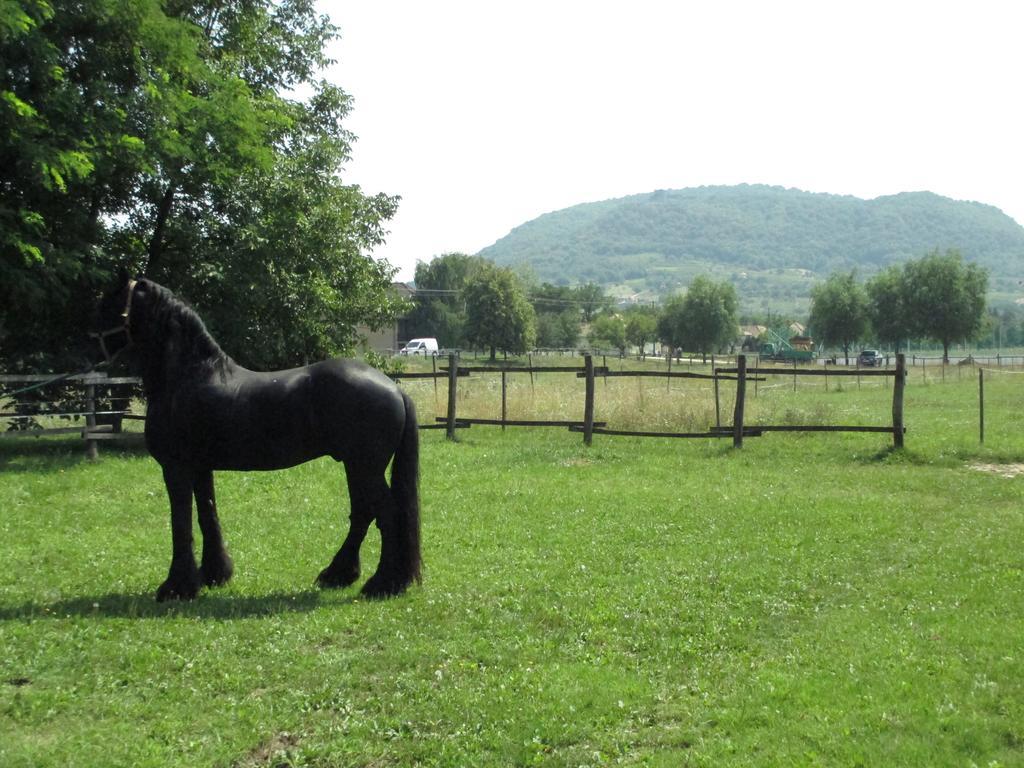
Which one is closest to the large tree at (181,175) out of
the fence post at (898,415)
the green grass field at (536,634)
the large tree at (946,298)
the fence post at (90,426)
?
the fence post at (90,426)

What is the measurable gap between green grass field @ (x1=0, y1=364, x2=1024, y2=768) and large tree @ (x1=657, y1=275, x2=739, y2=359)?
250ft

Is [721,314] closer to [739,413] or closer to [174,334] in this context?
[739,413]

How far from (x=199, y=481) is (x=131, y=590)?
1.15 m

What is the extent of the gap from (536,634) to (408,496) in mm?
→ 1721

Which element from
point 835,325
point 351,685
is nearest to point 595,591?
point 351,685

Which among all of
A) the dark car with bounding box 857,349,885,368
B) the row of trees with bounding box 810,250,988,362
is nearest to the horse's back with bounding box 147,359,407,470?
the dark car with bounding box 857,349,885,368

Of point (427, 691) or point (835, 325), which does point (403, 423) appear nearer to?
point (427, 691)

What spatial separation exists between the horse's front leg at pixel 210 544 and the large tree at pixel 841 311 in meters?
71.8

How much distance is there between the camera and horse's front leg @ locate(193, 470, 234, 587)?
7.63 metres

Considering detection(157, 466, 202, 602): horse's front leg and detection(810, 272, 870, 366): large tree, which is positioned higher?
detection(810, 272, 870, 366): large tree

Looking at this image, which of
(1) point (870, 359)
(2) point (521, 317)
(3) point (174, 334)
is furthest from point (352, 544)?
(1) point (870, 359)

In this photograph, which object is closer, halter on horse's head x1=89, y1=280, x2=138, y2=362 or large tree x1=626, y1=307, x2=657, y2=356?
halter on horse's head x1=89, y1=280, x2=138, y2=362

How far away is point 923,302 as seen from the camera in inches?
2569

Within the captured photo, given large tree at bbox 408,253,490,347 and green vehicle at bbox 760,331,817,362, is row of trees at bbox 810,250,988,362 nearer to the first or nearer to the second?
green vehicle at bbox 760,331,817,362
